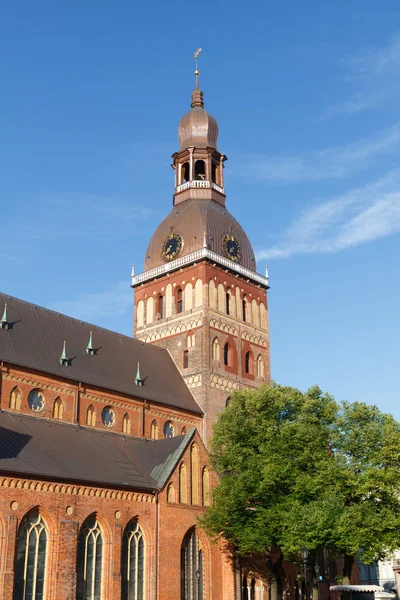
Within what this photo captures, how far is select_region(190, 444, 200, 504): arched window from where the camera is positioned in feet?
130

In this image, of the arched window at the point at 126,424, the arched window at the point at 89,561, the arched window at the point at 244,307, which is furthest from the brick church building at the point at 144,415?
the arched window at the point at 126,424

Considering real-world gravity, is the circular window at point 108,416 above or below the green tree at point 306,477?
above

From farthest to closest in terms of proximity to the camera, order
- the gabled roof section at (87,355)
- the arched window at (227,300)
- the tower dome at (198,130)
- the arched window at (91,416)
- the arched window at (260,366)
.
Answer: the tower dome at (198,130) < the arched window at (260,366) < the arched window at (227,300) < the arched window at (91,416) < the gabled roof section at (87,355)

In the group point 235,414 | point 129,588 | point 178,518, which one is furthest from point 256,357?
point 129,588

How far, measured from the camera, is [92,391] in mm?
43281

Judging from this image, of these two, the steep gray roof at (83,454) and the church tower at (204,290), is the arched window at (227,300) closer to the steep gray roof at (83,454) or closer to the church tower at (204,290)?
the church tower at (204,290)

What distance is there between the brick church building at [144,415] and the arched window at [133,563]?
58mm

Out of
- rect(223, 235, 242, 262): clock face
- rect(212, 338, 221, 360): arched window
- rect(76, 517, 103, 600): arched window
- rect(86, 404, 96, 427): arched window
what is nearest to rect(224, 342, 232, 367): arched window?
rect(212, 338, 221, 360): arched window

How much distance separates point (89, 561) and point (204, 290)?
2428cm

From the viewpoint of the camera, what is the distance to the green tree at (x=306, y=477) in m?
36.2

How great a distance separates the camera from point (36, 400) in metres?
40.3

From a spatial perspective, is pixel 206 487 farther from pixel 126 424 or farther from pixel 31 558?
pixel 31 558

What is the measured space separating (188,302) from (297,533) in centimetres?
2276

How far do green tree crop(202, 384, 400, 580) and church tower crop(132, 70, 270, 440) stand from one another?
31.4 ft
